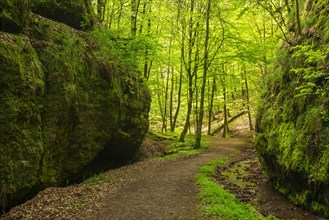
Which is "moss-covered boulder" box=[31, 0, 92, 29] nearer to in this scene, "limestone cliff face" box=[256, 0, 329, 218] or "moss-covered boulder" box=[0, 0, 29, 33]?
"moss-covered boulder" box=[0, 0, 29, 33]

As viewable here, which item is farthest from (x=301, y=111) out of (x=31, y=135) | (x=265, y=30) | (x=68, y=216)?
(x=265, y=30)

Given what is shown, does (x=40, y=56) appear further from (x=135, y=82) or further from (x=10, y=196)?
(x=135, y=82)

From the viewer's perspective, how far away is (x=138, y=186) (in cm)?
1193

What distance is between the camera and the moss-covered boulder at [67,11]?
→ 1416 centimetres

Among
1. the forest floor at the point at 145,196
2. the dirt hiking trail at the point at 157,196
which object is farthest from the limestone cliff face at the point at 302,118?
the dirt hiking trail at the point at 157,196

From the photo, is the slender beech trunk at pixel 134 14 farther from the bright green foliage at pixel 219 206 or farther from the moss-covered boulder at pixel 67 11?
the bright green foliage at pixel 219 206

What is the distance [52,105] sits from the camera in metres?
11.2

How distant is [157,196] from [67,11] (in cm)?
1162

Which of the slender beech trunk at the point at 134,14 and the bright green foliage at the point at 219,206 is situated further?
the slender beech trunk at the point at 134,14

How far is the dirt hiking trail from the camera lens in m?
8.81

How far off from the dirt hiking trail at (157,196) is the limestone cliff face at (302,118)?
12.8 feet

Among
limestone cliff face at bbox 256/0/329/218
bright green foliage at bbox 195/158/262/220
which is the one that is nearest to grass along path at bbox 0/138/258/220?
bright green foliage at bbox 195/158/262/220

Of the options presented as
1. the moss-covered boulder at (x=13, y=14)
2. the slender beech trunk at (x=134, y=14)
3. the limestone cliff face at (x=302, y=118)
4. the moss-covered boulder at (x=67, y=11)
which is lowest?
the limestone cliff face at (x=302, y=118)

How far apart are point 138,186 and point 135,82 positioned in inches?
355
